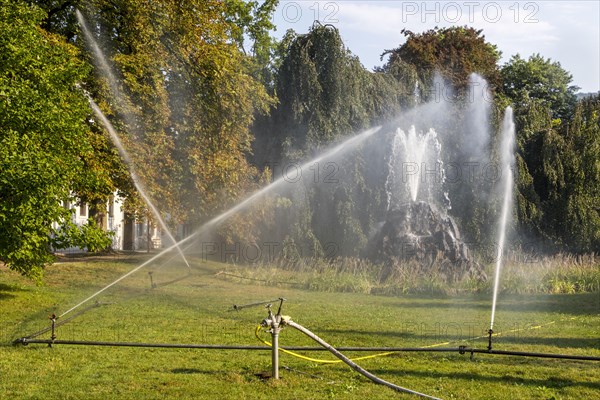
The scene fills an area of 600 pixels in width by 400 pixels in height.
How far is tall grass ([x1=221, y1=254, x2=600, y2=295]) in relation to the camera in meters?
22.7

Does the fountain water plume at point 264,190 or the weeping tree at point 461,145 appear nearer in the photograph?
the fountain water plume at point 264,190

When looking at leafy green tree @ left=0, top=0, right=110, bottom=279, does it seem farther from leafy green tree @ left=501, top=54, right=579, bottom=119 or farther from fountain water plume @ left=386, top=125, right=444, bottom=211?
leafy green tree @ left=501, top=54, right=579, bottom=119

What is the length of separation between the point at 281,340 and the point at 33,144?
6.96m

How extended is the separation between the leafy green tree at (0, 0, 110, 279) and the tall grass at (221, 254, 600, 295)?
8326 millimetres

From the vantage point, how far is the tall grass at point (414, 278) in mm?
22703

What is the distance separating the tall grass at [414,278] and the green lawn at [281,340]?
44.0 inches

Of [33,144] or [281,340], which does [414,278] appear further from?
[33,144]

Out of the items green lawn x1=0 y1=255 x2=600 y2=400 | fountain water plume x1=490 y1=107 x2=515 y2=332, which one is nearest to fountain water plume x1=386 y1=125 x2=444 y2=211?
fountain water plume x1=490 y1=107 x2=515 y2=332

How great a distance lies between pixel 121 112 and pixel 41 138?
27.9ft

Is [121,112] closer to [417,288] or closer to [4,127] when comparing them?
[4,127]

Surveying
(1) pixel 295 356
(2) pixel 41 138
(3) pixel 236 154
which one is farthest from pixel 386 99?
(1) pixel 295 356

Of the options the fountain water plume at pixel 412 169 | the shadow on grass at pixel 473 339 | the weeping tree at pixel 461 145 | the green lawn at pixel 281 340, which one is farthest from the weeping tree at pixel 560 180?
the shadow on grass at pixel 473 339

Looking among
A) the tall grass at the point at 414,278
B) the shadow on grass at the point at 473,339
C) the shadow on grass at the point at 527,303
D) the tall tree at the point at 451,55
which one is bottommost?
the shadow on grass at the point at 473,339

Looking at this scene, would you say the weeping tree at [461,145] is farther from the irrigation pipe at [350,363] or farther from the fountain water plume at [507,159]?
the irrigation pipe at [350,363]
